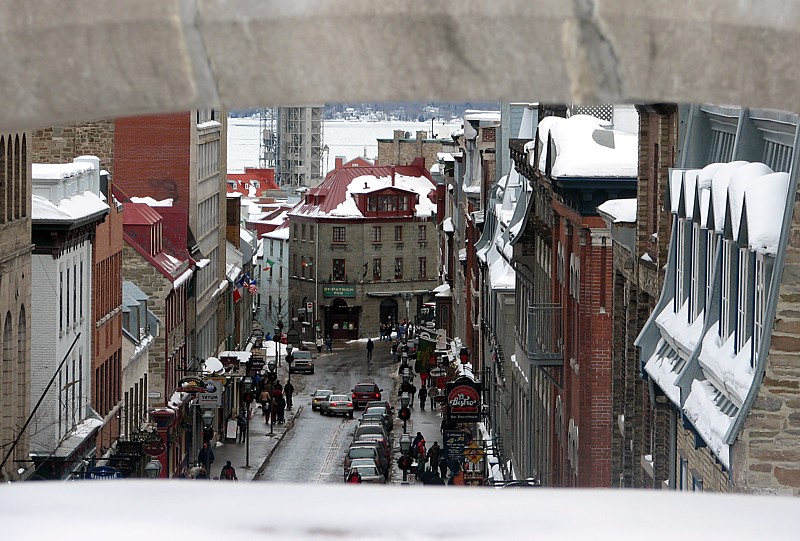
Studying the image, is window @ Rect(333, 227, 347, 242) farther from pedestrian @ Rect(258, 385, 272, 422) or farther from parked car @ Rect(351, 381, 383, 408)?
pedestrian @ Rect(258, 385, 272, 422)

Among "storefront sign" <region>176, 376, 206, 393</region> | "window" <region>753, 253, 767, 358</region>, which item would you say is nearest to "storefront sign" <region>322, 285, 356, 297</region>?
"storefront sign" <region>176, 376, 206, 393</region>

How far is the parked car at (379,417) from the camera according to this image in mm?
67125

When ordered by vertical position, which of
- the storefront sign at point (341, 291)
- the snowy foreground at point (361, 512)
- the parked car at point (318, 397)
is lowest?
the storefront sign at point (341, 291)

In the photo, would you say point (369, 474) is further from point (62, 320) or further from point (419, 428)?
point (419, 428)

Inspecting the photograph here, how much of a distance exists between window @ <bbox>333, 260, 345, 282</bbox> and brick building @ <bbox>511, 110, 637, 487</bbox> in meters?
77.3

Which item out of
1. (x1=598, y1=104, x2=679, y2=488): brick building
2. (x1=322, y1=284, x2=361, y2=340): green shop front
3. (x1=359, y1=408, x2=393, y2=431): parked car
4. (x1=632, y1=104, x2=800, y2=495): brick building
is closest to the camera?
(x1=632, y1=104, x2=800, y2=495): brick building

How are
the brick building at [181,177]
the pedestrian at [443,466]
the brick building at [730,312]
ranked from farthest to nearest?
the brick building at [181,177] < the pedestrian at [443,466] < the brick building at [730,312]

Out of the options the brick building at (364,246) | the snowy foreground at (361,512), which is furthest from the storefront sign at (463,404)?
the brick building at (364,246)

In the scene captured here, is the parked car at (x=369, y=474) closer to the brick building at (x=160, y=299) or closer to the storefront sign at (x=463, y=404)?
the storefront sign at (x=463, y=404)

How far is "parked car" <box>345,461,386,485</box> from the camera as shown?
50.3 meters

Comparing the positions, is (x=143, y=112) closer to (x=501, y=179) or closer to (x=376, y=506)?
(x=376, y=506)

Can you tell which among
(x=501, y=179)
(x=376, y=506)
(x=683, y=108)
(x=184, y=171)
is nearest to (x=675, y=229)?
(x=683, y=108)

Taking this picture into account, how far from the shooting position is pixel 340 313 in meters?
115

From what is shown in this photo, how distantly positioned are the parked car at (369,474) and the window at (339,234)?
200 feet
